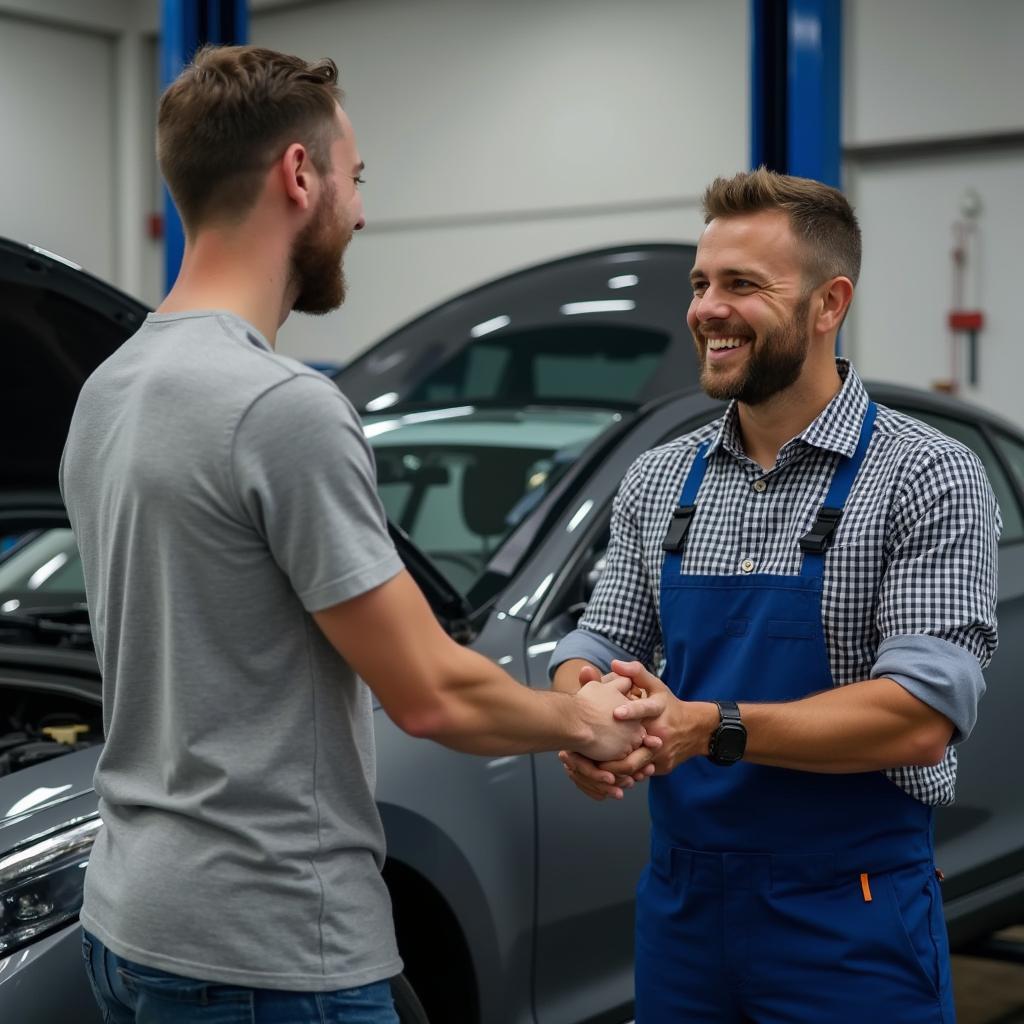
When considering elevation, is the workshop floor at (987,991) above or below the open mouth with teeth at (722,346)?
below

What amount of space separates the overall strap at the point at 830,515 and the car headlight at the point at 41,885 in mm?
947

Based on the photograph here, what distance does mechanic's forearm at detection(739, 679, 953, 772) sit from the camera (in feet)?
5.25

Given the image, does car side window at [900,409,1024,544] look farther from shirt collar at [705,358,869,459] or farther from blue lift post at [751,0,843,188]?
shirt collar at [705,358,869,459]

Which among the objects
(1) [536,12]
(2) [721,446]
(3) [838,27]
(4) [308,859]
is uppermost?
(1) [536,12]

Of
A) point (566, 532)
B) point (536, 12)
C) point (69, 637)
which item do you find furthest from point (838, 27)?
point (536, 12)

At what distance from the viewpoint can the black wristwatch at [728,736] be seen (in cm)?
163

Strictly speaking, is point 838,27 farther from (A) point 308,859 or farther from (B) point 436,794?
(A) point 308,859

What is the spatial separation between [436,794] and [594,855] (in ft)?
1.13

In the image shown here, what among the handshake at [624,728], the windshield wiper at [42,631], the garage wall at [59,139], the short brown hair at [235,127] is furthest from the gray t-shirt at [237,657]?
the garage wall at [59,139]

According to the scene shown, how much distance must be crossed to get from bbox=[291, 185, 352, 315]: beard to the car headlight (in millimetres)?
808

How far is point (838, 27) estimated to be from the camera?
440 centimetres

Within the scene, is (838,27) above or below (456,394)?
above

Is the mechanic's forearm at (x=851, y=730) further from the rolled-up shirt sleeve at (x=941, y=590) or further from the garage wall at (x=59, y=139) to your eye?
the garage wall at (x=59, y=139)

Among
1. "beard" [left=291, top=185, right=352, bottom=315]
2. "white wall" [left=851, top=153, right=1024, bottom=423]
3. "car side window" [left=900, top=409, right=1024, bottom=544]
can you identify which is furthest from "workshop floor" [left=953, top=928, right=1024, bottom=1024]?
"white wall" [left=851, top=153, right=1024, bottom=423]
